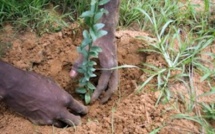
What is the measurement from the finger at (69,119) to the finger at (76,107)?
0.04m

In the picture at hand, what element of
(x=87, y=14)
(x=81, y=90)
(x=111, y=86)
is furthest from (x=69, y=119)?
(x=87, y=14)

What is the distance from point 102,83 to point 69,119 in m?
0.26

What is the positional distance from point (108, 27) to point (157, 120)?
565mm

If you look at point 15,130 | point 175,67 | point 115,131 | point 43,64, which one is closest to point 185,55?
point 175,67

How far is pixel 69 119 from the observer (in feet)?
6.98

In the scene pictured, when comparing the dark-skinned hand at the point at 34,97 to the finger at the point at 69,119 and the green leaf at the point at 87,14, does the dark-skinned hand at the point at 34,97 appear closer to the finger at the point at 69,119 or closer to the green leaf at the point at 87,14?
the finger at the point at 69,119

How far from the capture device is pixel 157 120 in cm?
209

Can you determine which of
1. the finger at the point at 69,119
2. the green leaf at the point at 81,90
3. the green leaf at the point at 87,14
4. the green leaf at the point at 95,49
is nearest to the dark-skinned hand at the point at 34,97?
the finger at the point at 69,119

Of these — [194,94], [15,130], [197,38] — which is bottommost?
[15,130]

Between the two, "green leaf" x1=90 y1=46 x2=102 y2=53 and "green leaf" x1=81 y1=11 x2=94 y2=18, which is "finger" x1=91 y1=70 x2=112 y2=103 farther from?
"green leaf" x1=81 y1=11 x2=94 y2=18

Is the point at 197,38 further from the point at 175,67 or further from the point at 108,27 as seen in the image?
the point at 108,27

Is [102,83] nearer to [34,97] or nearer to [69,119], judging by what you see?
[69,119]

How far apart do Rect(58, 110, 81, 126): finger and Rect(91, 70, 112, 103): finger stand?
17cm

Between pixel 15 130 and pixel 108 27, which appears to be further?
pixel 108 27
